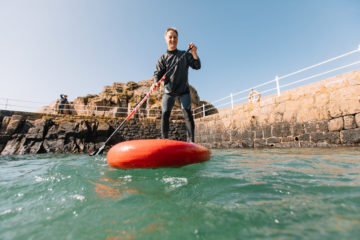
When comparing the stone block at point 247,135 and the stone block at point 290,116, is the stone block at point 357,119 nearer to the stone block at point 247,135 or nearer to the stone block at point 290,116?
the stone block at point 290,116

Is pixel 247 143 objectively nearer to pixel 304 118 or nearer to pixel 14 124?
pixel 304 118

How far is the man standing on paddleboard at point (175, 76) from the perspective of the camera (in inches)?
126

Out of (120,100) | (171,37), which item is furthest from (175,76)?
(120,100)

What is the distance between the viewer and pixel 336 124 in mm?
4906

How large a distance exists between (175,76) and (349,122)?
15.9 feet

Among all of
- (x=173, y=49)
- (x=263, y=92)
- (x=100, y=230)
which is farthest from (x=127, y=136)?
(x=100, y=230)

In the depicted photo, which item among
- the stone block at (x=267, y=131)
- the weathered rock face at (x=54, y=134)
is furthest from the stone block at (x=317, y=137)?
the weathered rock face at (x=54, y=134)

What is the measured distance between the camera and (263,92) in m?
7.15

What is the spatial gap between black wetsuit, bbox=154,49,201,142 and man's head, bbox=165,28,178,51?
113mm

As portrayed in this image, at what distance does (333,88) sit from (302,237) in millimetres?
6132

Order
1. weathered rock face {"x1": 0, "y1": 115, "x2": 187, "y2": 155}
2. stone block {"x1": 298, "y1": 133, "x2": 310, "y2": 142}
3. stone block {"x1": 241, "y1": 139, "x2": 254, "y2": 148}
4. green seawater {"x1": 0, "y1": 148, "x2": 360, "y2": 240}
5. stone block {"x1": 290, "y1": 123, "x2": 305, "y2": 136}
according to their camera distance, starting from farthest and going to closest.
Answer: weathered rock face {"x1": 0, "y1": 115, "x2": 187, "y2": 155}
stone block {"x1": 241, "y1": 139, "x2": 254, "y2": 148}
stone block {"x1": 290, "y1": 123, "x2": 305, "y2": 136}
stone block {"x1": 298, "y1": 133, "x2": 310, "y2": 142}
green seawater {"x1": 0, "y1": 148, "x2": 360, "y2": 240}

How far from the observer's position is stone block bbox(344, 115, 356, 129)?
4.61m

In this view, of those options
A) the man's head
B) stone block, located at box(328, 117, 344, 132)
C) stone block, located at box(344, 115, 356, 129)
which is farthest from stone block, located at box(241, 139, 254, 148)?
the man's head

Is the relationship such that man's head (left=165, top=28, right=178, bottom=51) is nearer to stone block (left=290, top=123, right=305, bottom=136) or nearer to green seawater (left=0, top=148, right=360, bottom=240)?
green seawater (left=0, top=148, right=360, bottom=240)
